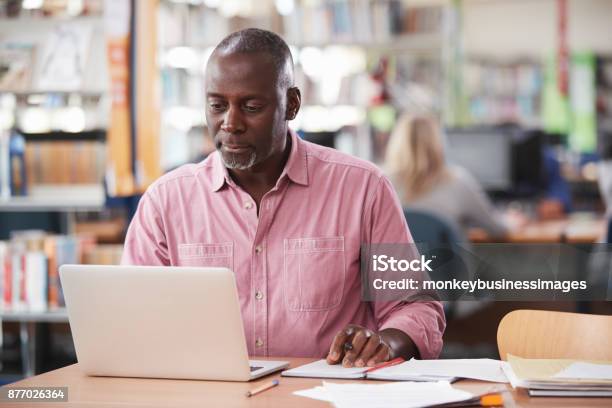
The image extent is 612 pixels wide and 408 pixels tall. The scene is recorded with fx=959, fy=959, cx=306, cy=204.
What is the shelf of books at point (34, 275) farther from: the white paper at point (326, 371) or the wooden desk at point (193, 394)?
the white paper at point (326, 371)

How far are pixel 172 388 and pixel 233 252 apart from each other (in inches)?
21.5

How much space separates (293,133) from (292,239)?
0.27 m

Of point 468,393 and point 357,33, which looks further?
point 357,33

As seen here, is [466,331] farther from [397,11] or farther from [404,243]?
[404,243]

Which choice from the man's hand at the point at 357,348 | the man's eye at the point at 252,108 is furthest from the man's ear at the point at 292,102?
the man's hand at the point at 357,348

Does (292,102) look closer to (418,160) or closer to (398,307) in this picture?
(398,307)

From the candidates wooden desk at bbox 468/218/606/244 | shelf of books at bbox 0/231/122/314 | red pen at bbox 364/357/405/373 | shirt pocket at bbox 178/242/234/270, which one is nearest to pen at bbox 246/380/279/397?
red pen at bbox 364/357/405/373

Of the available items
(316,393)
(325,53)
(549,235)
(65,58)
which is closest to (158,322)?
(316,393)

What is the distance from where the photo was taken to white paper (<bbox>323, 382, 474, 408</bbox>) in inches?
58.1

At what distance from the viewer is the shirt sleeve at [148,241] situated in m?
2.21

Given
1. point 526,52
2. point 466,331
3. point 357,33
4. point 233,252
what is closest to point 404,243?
point 233,252

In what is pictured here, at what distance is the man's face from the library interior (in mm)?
54

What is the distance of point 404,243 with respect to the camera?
2.17 metres

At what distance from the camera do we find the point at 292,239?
213cm
